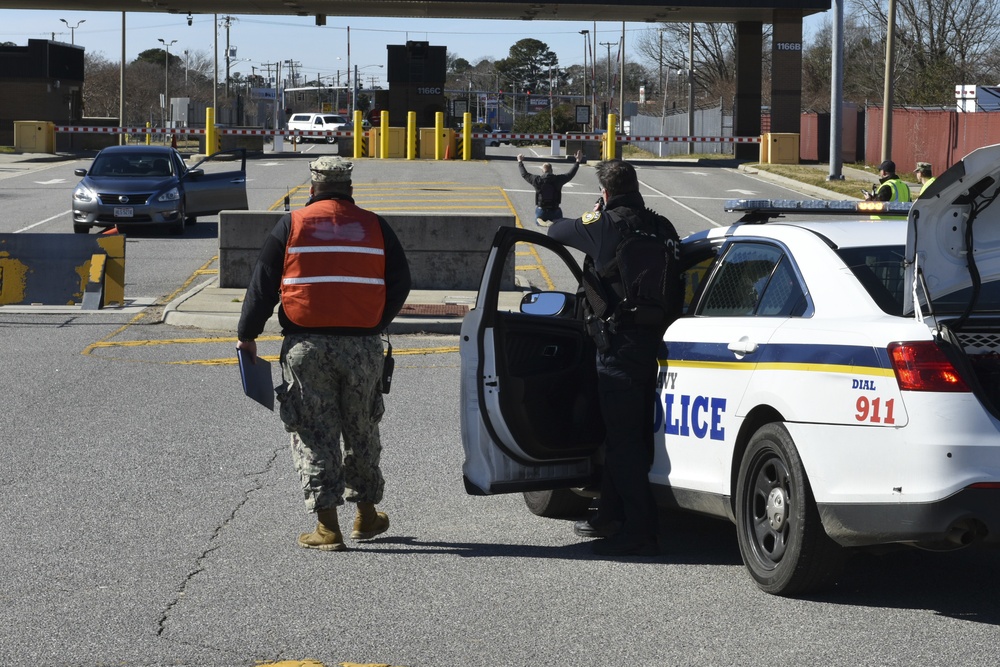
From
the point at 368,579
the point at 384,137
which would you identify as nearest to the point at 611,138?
the point at 384,137

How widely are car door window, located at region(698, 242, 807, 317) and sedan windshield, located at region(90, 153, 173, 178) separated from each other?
64.1 feet

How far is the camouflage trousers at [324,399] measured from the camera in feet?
20.8

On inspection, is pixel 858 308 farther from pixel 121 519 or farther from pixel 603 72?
pixel 603 72

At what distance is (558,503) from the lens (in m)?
7.18

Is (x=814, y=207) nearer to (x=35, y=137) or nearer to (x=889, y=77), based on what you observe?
(x=889, y=77)

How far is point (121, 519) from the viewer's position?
22.8 ft

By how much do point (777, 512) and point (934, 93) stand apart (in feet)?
177

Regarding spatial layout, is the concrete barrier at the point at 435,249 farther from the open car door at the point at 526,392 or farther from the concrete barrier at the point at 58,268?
the open car door at the point at 526,392

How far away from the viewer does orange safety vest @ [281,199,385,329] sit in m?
6.32

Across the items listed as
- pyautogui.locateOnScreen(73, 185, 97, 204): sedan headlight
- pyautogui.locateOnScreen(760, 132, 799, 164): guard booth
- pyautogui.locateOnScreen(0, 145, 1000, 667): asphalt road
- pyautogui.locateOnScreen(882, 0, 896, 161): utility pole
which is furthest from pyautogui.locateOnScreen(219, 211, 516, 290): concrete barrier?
pyautogui.locateOnScreen(760, 132, 799, 164): guard booth

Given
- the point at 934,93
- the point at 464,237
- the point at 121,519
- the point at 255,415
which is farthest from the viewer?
the point at 934,93

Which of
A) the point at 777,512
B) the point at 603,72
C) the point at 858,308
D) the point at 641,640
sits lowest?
the point at 641,640

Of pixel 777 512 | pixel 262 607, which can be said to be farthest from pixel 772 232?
pixel 262 607

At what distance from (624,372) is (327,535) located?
1.60 meters
